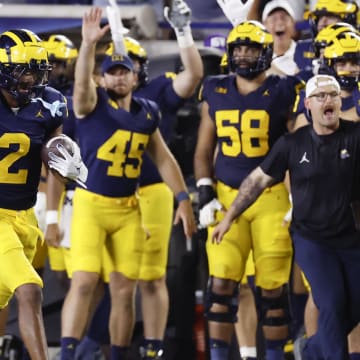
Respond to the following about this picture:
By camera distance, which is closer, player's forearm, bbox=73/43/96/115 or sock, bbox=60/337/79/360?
player's forearm, bbox=73/43/96/115

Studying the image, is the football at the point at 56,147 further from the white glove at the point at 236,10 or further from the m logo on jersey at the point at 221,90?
the white glove at the point at 236,10

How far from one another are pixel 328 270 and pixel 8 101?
1.60 meters

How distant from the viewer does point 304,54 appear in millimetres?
7992

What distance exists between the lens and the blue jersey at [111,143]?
7109 mm

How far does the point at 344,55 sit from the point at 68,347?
2.00 metres

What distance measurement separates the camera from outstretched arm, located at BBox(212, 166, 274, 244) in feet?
21.5

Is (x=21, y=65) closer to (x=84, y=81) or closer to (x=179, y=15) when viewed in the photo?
(x=84, y=81)

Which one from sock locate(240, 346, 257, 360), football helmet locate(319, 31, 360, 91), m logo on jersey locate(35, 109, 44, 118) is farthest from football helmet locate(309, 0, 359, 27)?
m logo on jersey locate(35, 109, 44, 118)

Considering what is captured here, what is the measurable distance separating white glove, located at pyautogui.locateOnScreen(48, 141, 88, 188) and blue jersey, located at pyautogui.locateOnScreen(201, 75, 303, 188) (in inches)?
54.6

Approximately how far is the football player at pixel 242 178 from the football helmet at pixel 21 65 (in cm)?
140

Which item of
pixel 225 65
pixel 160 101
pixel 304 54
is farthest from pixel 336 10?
pixel 160 101

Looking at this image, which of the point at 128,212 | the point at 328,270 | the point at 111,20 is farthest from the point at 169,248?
the point at 328,270

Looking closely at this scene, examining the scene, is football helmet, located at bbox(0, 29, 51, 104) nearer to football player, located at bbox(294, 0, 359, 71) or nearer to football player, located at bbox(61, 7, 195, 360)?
football player, located at bbox(61, 7, 195, 360)

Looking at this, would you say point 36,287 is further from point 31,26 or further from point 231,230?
point 31,26
